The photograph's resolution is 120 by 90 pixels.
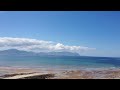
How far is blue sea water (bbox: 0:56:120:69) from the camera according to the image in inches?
99.3

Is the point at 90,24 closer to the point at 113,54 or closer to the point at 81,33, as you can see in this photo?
the point at 81,33

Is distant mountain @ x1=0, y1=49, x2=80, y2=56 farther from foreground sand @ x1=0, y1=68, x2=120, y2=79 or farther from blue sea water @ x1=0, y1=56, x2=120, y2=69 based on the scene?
foreground sand @ x1=0, y1=68, x2=120, y2=79

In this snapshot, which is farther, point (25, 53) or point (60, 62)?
point (25, 53)

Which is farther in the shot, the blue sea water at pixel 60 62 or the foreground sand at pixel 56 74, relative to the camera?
the blue sea water at pixel 60 62

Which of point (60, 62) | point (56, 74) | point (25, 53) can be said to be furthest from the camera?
point (25, 53)

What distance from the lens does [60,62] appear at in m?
2.53

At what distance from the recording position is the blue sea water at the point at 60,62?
2.52m

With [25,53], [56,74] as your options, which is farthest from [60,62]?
[25,53]

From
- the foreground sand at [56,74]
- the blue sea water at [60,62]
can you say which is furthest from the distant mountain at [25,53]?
the foreground sand at [56,74]

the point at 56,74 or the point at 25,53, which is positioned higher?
the point at 25,53

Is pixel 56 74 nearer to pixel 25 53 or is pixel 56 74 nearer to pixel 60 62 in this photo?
pixel 60 62

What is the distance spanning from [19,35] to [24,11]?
1.37ft

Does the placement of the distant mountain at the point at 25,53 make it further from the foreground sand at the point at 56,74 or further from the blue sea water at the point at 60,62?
the foreground sand at the point at 56,74

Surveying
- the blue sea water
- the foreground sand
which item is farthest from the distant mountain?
the foreground sand
